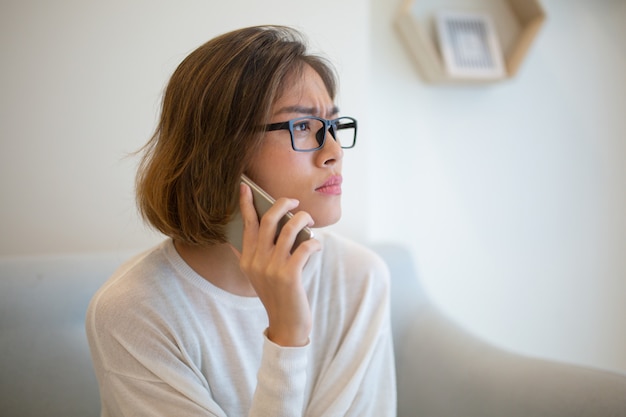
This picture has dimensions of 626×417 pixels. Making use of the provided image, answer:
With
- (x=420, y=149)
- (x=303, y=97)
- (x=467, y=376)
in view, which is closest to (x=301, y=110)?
(x=303, y=97)

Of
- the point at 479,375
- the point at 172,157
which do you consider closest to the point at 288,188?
the point at 172,157

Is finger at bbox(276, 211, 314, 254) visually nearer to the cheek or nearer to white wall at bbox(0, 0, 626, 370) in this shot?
the cheek

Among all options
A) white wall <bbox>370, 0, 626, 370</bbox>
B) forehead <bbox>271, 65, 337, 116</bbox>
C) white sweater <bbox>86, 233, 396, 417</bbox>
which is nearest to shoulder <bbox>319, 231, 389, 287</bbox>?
white sweater <bbox>86, 233, 396, 417</bbox>

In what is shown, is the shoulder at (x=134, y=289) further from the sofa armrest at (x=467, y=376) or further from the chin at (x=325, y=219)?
the sofa armrest at (x=467, y=376)

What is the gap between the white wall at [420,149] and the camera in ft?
4.37

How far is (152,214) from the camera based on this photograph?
1.03 m

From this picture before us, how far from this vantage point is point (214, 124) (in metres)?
0.92

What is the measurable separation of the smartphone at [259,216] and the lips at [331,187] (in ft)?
0.31

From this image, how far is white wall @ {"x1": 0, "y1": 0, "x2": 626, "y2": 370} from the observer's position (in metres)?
1.33

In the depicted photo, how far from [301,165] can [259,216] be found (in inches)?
4.9

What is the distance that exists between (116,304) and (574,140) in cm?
194

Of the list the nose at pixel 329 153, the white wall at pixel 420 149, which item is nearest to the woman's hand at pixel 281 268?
the nose at pixel 329 153

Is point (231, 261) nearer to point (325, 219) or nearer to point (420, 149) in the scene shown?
point (325, 219)

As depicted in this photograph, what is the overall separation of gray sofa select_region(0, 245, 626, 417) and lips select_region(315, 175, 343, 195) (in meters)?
0.56
